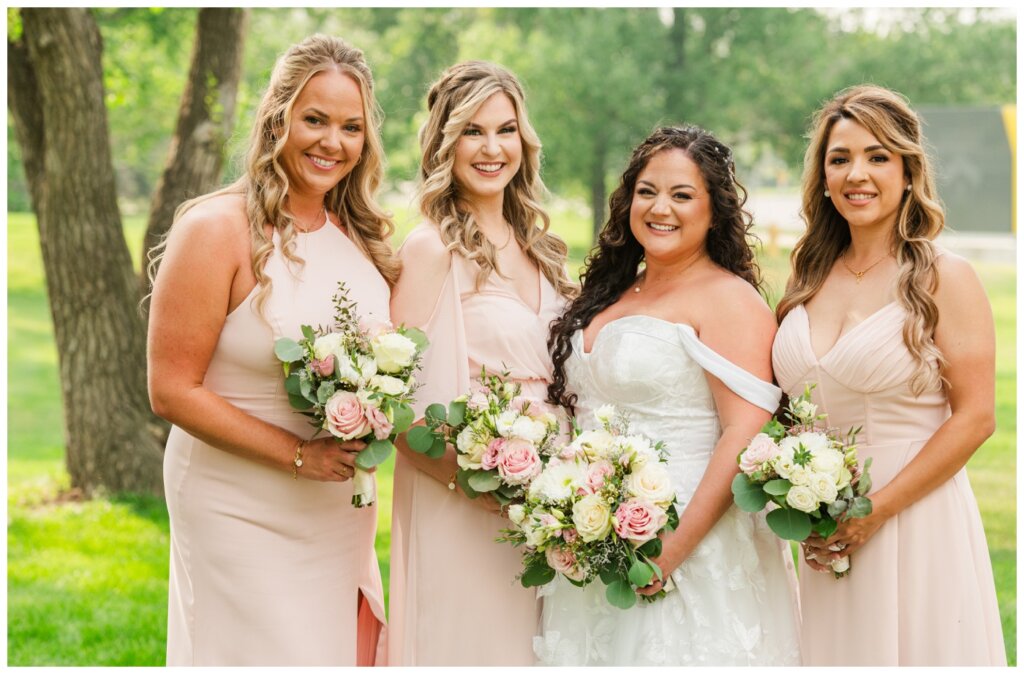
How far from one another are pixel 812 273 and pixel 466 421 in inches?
63.1

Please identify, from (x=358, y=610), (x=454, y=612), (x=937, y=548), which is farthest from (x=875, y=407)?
(x=358, y=610)

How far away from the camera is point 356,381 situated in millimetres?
3855

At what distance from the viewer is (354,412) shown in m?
3.84

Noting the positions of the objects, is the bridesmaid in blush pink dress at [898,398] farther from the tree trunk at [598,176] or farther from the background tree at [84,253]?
the tree trunk at [598,176]

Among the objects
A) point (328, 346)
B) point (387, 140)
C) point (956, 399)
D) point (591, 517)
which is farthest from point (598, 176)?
point (591, 517)

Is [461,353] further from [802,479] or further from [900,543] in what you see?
[900,543]

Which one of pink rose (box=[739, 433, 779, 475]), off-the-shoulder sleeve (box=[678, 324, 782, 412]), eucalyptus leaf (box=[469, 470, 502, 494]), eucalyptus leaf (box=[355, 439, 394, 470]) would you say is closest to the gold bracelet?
eucalyptus leaf (box=[355, 439, 394, 470])

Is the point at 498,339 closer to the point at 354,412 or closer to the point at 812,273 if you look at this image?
the point at 354,412

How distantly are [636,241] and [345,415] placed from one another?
163 cm

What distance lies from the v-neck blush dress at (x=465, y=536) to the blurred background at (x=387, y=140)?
643 mm

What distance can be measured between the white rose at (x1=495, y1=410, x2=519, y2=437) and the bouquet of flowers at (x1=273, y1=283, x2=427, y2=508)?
12.8 inches

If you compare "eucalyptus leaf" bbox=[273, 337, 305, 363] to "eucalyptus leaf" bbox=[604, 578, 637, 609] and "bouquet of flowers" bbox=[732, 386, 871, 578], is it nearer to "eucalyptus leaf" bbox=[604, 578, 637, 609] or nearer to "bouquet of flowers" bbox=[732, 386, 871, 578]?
"eucalyptus leaf" bbox=[604, 578, 637, 609]

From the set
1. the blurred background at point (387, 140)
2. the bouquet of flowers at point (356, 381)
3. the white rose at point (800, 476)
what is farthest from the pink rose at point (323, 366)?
the white rose at point (800, 476)

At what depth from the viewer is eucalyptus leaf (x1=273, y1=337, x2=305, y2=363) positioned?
12.8 feet
